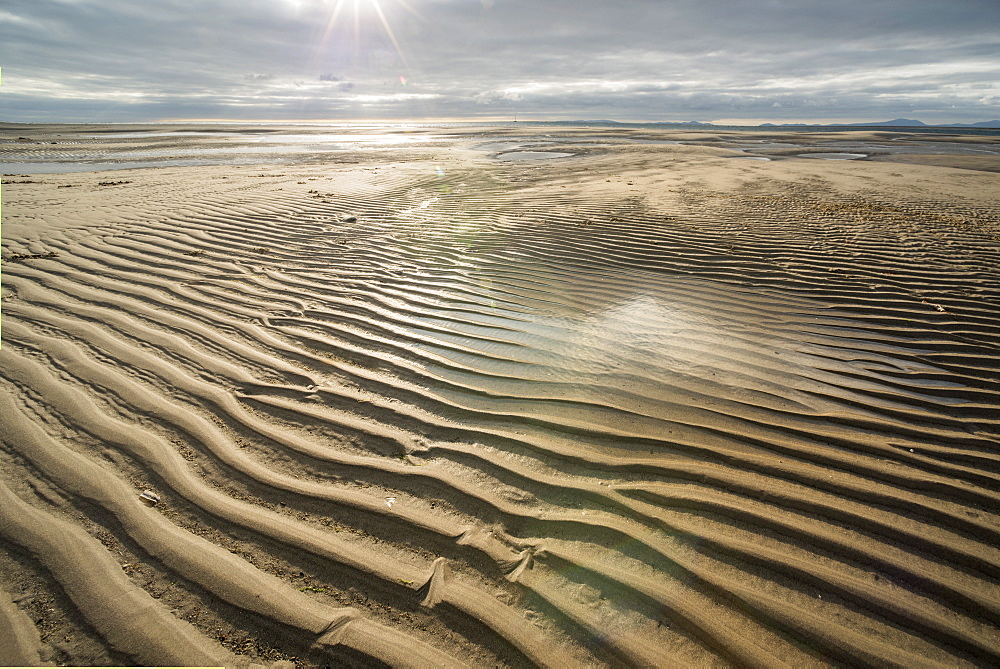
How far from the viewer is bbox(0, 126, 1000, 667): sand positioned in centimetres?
182

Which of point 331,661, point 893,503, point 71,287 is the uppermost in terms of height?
point 71,287

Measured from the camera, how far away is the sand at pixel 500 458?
5.96 feet

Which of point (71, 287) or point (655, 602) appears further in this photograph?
point (71, 287)

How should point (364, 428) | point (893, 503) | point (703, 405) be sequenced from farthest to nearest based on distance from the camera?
point (703, 405) → point (364, 428) → point (893, 503)

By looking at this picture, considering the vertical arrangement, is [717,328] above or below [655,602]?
above

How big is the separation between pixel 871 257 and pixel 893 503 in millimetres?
5025

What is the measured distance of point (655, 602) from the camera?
191 cm

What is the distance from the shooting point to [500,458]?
271 cm

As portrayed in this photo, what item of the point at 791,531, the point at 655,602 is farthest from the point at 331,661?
the point at 791,531

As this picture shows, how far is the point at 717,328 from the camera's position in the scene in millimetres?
4250

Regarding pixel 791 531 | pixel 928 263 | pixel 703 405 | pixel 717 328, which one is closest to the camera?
pixel 791 531

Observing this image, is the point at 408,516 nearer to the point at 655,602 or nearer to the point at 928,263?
the point at 655,602

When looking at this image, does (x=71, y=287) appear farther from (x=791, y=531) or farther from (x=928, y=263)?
(x=928, y=263)

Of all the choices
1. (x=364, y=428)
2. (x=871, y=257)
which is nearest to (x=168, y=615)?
(x=364, y=428)
